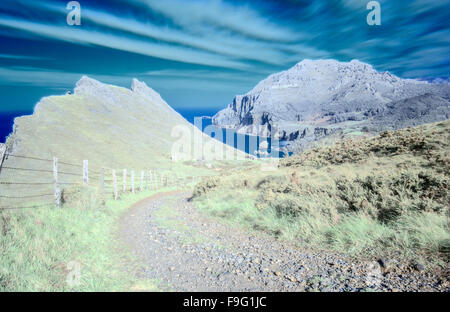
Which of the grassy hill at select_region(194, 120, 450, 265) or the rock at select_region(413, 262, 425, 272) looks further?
the grassy hill at select_region(194, 120, 450, 265)

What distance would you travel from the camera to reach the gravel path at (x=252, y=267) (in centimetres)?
411

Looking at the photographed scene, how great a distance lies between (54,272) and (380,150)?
14.6 meters

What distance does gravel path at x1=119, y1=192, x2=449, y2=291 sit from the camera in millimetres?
4105

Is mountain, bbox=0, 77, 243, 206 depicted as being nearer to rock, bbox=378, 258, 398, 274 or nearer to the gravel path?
the gravel path

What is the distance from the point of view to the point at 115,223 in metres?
9.58

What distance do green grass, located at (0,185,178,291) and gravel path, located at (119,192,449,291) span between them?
56 cm

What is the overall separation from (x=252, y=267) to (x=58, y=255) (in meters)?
4.34

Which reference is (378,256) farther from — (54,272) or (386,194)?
(54,272)

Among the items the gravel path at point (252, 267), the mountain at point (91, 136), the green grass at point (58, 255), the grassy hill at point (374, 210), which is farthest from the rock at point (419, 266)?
the mountain at point (91, 136)

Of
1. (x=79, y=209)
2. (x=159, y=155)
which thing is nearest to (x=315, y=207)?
(x=79, y=209)

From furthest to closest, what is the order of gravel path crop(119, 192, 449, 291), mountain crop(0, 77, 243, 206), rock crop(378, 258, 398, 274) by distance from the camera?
mountain crop(0, 77, 243, 206), rock crop(378, 258, 398, 274), gravel path crop(119, 192, 449, 291)


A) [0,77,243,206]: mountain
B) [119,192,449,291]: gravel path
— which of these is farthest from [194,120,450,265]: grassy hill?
[0,77,243,206]: mountain

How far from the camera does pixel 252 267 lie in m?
5.14

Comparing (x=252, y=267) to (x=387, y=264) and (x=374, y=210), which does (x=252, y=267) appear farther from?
(x=374, y=210)
